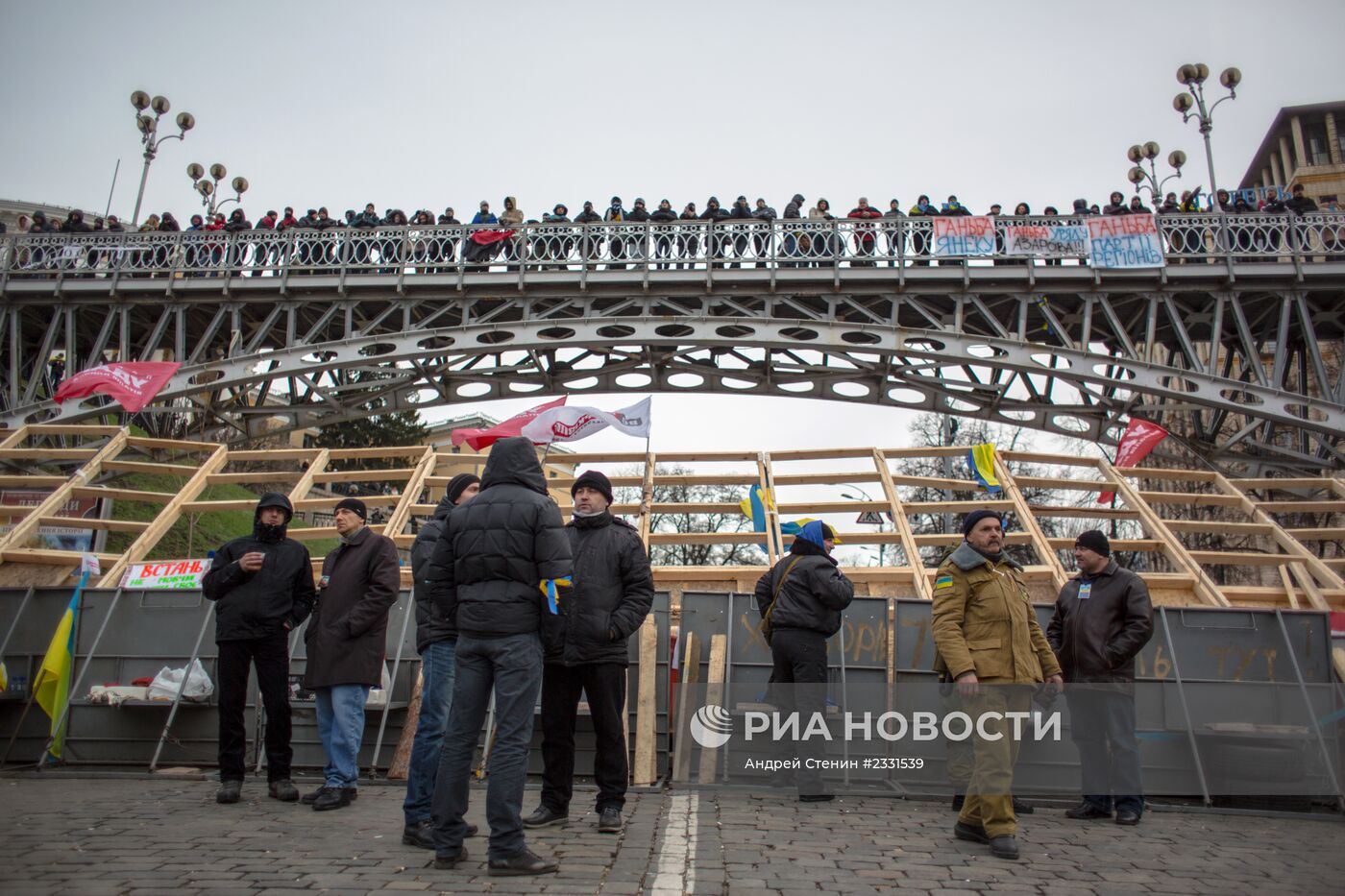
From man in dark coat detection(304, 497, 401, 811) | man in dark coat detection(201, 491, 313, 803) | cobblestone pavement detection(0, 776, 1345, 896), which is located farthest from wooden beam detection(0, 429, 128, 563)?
man in dark coat detection(304, 497, 401, 811)

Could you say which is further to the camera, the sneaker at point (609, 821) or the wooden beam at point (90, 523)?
the wooden beam at point (90, 523)

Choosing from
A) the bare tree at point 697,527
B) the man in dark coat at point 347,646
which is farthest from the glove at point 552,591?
the bare tree at point 697,527

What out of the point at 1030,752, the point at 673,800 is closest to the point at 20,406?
the point at 673,800

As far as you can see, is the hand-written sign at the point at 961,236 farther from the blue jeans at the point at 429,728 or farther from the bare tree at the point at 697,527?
the bare tree at the point at 697,527

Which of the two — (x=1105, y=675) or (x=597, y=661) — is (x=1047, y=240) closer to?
(x=1105, y=675)

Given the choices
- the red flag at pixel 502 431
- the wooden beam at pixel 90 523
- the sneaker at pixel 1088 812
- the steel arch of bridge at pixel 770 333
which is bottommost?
the sneaker at pixel 1088 812

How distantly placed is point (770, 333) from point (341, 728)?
1376 cm

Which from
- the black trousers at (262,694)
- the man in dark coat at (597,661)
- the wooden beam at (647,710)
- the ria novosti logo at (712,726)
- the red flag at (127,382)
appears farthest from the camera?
the red flag at (127,382)

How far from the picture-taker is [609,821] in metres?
4.39

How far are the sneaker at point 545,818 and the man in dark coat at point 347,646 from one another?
1.20 meters

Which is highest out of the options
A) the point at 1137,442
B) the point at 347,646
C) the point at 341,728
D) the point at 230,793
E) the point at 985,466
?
the point at 1137,442

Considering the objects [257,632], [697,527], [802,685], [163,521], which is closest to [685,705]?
[802,685]

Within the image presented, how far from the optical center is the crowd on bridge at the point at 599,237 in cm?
1775

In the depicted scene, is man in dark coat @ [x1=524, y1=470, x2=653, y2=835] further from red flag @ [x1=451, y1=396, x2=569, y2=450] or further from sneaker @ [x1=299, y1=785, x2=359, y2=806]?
red flag @ [x1=451, y1=396, x2=569, y2=450]
